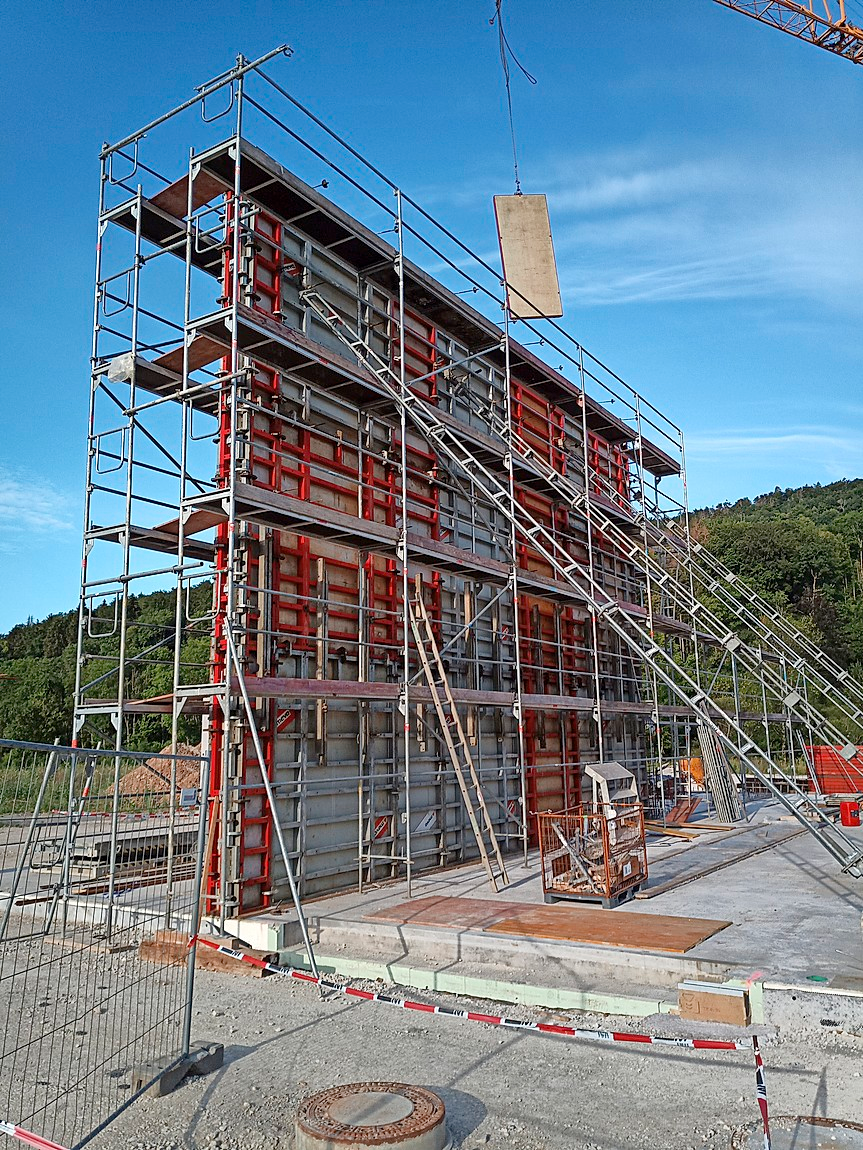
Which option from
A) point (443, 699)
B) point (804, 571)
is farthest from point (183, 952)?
point (804, 571)

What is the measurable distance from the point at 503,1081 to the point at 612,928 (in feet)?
11.6

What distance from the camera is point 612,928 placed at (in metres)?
9.29

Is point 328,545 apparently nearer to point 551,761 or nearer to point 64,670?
point 551,761

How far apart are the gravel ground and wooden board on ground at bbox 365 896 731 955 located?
1400mm

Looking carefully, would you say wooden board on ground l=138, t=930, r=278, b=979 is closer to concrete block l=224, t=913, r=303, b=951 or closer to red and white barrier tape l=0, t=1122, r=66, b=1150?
concrete block l=224, t=913, r=303, b=951

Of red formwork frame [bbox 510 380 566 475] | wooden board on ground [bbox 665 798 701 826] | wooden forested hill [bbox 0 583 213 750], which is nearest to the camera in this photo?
red formwork frame [bbox 510 380 566 475]

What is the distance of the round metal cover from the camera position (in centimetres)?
480

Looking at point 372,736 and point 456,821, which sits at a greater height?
point 372,736

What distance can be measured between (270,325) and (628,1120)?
31.5 ft

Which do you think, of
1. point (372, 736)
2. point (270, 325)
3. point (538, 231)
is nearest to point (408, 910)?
point (372, 736)

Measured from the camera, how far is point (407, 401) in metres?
14.1

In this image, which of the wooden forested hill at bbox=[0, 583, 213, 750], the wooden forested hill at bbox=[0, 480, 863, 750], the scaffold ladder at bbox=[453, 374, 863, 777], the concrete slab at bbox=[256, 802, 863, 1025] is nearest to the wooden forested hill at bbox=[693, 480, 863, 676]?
the wooden forested hill at bbox=[0, 480, 863, 750]

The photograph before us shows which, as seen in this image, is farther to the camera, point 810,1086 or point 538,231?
point 538,231

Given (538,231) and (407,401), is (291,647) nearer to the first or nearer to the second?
(407,401)
